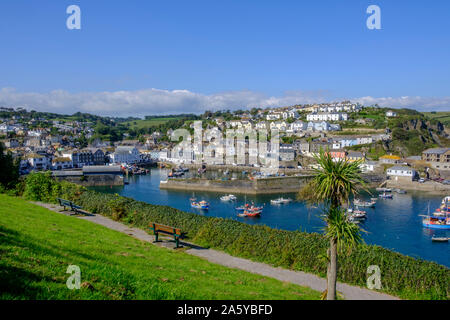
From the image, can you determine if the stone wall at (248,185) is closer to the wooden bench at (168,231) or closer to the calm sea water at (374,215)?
the calm sea water at (374,215)

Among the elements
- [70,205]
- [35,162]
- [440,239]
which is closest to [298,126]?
[35,162]

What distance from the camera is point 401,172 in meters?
53.3

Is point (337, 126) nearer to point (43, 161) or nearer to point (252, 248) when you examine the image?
point (43, 161)

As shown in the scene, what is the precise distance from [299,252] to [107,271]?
5.80 meters

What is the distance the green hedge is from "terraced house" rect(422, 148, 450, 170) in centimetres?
6191

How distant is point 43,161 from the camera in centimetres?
6638

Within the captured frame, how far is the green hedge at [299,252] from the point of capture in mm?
8117

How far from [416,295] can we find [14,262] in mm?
9150

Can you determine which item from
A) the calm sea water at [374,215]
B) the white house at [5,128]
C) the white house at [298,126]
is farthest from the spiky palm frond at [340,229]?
the white house at [5,128]

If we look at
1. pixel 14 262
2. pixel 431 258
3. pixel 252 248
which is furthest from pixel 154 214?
pixel 431 258

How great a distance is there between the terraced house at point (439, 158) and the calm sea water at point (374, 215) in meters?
17.7

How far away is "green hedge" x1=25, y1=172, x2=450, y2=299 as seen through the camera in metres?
8.12

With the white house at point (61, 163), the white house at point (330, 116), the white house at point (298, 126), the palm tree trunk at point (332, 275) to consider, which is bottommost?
the white house at point (61, 163)

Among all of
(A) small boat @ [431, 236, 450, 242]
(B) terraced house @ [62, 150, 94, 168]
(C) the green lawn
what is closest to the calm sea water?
(A) small boat @ [431, 236, 450, 242]
